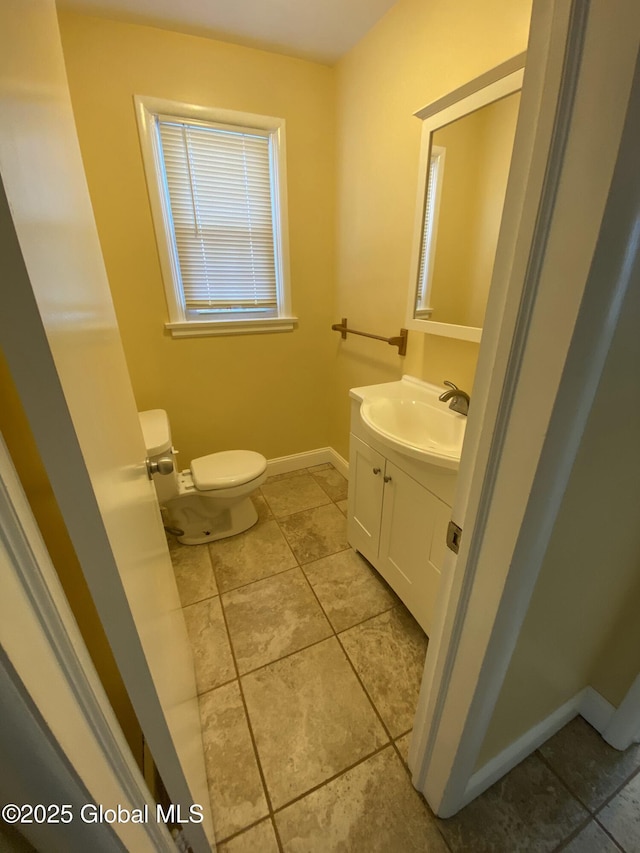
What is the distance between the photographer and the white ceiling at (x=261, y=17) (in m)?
1.45

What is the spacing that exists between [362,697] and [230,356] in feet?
6.18

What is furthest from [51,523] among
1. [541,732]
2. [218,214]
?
[218,214]

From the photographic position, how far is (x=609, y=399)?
0.51 meters

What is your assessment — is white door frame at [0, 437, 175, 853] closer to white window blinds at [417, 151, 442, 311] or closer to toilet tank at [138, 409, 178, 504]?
toilet tank at [138, 409, 178, 504]

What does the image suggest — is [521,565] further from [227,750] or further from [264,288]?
[264,288]

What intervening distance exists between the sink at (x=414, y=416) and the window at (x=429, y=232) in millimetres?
363

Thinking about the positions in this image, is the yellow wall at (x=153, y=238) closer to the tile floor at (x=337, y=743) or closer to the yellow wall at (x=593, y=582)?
the tile floor at (x=337, y=743)

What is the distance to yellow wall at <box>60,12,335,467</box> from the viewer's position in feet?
5.21

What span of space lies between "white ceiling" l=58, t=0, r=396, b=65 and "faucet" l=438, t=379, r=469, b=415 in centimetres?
165

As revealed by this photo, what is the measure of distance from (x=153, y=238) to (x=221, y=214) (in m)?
0.41

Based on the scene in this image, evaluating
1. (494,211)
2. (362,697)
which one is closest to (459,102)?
(494,211)

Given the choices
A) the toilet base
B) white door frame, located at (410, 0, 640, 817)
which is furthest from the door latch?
the toilet base

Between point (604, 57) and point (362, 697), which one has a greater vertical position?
point (604, 57)

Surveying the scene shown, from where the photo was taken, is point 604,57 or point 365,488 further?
point 365,488
